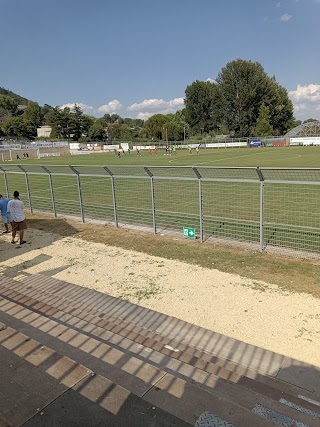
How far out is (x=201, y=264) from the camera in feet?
24.3

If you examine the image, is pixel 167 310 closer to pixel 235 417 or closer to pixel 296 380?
pixel 296 380

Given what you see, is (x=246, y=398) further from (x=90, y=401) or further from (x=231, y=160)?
(x=231, y=160)

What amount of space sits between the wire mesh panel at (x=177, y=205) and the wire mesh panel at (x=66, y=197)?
3366mm

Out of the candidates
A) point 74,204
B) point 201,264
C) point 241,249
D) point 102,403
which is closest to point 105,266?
point 201,264

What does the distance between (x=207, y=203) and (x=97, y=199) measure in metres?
5.34

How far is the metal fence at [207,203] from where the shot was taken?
317 inches

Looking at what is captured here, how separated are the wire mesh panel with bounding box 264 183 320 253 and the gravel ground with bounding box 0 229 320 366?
2.42 m

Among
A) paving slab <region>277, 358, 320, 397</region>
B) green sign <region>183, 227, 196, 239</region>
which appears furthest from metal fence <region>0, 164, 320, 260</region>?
paving slab <region>277, 358, 320, 397</region>

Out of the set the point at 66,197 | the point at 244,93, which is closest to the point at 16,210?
the point at 66,197

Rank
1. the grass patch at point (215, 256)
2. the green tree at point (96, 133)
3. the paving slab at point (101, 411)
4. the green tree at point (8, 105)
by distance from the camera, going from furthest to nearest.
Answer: the green tree at point (8, 105), the green tree at point (96, 133), the grass patch at point (215, 256), the paving slab at point (101, 411)

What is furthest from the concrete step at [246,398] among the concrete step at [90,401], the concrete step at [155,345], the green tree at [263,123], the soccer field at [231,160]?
the green tree at [263,123]

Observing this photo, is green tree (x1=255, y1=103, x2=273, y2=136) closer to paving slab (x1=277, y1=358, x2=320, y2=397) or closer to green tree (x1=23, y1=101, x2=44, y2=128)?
green tree (x1=23, y1=101, x2=44, y2=128)

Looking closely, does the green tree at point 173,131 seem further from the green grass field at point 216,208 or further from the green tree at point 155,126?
the green grass field at point 216,208

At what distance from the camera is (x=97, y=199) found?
16.3 meters
